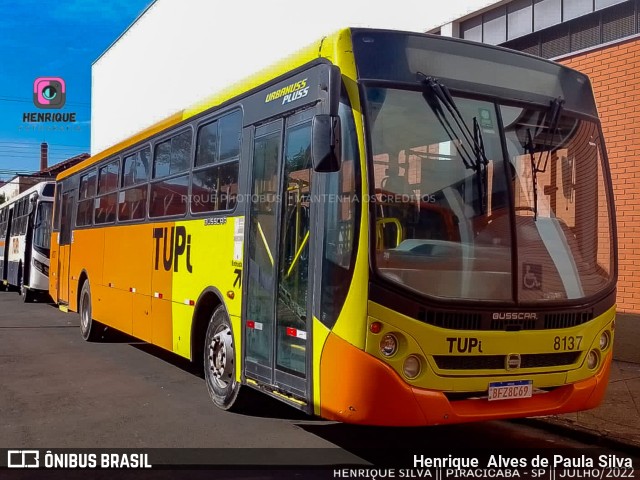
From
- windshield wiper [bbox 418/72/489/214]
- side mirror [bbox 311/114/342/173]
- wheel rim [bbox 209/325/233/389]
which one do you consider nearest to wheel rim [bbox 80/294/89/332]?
wheel rim [bbox 209/325/233/389]

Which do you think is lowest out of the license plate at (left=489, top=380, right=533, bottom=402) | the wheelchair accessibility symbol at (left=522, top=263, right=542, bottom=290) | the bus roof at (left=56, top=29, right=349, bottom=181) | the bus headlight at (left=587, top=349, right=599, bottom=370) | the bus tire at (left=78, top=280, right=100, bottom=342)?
the bus tire at (left=78, top=280, right=100, bottom=342)

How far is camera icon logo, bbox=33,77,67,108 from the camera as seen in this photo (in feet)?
94.8

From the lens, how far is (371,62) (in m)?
4.96

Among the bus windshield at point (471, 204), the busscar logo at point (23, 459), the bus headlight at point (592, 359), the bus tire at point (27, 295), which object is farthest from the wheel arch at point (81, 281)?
the bus tire at point (27, 295)

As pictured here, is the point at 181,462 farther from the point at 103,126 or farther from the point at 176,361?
the point at 103,126

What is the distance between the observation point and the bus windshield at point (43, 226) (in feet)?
61.8

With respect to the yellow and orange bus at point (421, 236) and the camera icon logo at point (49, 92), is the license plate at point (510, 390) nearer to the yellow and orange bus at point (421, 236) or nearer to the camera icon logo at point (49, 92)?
the yellow and orange bus at point (421, 236)

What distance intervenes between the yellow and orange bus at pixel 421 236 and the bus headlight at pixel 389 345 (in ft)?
0.04

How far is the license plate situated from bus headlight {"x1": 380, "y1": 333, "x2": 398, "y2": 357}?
809 millimetres

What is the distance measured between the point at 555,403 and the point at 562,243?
1.24 metres

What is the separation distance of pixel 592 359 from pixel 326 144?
9.02 ft

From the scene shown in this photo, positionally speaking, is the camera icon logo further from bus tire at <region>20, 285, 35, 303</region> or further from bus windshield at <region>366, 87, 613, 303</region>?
bus windshield at <region>366, 87, 613, 303</region>

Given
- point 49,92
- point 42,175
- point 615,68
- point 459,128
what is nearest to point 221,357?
point 459,128

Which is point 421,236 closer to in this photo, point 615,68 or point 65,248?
point 615,68
